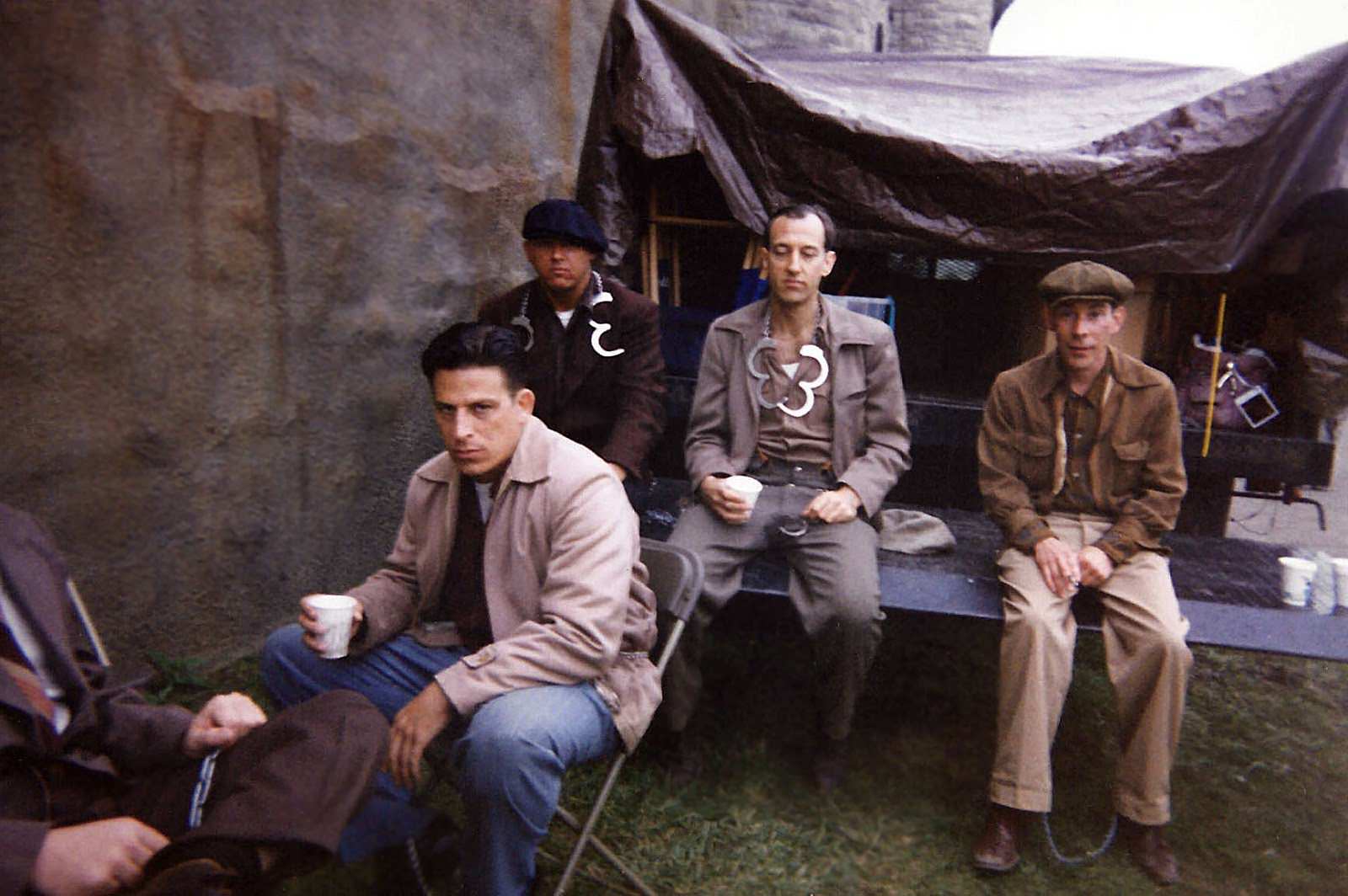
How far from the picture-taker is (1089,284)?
3334 millimetres

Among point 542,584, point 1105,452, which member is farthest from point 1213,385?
point 542,584

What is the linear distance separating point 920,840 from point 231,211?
3459mm

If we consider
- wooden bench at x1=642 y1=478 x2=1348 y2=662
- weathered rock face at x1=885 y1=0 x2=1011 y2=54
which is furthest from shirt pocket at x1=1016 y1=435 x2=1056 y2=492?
weathered rock face at x1=885 y1=0 x2=1011 y2=54

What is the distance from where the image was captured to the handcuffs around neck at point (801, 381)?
3900 millimetres

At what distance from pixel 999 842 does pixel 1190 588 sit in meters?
1.48

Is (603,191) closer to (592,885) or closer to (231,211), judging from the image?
(231,211)

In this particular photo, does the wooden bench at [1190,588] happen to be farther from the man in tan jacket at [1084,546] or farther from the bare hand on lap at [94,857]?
the bare hand on lap at [94,857]

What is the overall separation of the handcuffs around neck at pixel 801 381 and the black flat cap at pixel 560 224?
829 mm

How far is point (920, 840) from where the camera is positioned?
331cm

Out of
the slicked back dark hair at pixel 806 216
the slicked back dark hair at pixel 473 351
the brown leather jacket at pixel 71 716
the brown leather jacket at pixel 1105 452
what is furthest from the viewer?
the slicked back dark hair at pixel 806 216

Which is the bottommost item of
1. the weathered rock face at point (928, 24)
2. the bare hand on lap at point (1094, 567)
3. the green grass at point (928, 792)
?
the green grass at point (928, 792)

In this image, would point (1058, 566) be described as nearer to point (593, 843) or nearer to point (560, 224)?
point (593, 843)

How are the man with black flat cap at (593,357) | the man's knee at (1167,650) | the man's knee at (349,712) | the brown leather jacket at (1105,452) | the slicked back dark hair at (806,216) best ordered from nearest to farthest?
the man's knee at (349,712) → the man's knee at (1167,650) → the brown leather jacket at (1105,452) → the slicked back dark hair at (806,216) → the man with black flat cap at (593,357)

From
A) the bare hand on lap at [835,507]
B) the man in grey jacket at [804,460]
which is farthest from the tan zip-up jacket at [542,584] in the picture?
the bare hand on lap at [835,507]
